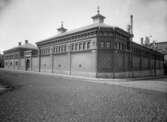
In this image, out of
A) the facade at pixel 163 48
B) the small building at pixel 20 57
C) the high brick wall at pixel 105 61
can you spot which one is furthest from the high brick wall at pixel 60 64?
the facade at pixel 163 48

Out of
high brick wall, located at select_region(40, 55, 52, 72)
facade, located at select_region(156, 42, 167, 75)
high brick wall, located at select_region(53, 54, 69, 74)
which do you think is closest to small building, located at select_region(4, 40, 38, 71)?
high brick wall, located at select_region(40, 55, 52, 72)

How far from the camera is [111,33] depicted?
20625 millimetres

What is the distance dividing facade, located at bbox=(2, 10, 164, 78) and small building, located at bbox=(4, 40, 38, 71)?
9.20 meters

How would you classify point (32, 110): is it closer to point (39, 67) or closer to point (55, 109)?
point (55, 109)

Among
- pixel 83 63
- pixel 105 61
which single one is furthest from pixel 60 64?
pixel 105 61

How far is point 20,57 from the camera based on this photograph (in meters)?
44.0

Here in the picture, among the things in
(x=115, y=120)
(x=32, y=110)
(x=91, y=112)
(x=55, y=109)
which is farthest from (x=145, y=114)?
(x=32, y=110)

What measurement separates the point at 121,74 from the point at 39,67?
78.6ft

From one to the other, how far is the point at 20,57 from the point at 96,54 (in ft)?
118

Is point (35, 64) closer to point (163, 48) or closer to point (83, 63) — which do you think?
point (83, 63)

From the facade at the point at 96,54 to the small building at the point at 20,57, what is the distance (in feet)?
30.2

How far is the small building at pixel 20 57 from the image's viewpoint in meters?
38.6

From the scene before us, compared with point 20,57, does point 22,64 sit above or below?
below

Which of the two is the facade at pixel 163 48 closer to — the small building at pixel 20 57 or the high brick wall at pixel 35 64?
the high brick wall at pixel 35 64
